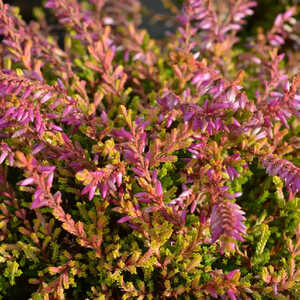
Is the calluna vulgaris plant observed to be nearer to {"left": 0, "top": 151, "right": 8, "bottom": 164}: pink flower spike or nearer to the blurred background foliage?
{"left": 0, "top": 151, "right": 8, "bottom": 164}: pink flower spike

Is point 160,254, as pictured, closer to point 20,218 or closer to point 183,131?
point 183,131

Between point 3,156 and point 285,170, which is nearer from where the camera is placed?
point 285,170

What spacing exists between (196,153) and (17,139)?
2.33 ft

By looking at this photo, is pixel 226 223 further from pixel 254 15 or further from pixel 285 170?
pixel 254 15

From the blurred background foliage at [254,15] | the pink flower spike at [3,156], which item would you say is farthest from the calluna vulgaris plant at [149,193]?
the blurred background foliage at [254,15]

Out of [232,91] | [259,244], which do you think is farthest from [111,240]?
[232,91]

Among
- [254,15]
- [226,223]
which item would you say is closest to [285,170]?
[226,223]

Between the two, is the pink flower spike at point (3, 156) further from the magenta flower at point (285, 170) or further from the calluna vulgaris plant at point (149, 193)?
the magenta flower at point (285, 170)

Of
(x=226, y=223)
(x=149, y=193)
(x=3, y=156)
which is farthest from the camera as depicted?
(x=3, y=156)

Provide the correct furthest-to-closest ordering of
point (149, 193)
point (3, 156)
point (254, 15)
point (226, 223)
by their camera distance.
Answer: point (254, 15)
point (3, 156)
point (149, 193)
point (226, 223)

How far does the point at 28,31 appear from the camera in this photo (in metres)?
2.04

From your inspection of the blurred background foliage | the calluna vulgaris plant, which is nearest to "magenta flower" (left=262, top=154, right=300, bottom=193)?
the calluna vulgaris plant

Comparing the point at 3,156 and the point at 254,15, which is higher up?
the point at 254,15

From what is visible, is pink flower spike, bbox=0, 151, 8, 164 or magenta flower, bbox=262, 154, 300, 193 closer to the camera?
magenta flower, bbox=262, 154, 300, 193
